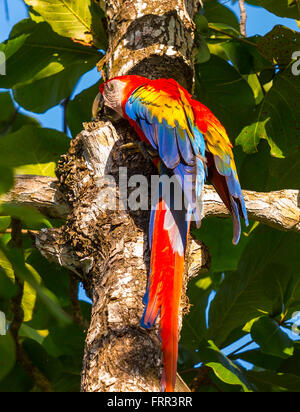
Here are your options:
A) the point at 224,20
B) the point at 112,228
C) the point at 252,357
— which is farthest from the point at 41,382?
the point at 224,20

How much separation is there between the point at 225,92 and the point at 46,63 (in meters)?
0.93

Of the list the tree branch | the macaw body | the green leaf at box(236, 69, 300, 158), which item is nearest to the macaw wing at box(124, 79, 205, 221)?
the macaw body

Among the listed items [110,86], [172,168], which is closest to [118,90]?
[110,86]

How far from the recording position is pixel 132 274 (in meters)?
1.57

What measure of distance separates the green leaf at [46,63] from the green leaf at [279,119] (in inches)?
33.9

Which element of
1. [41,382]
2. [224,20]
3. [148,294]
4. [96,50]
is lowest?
[41,382]

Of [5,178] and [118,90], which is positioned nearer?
[5,178]

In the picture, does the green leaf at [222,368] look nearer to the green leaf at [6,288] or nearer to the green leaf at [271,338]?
the green leaf at [271,338]

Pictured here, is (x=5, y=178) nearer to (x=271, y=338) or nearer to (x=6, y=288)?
(x=6, y=288)

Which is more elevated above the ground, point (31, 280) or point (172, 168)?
point (172, 168)

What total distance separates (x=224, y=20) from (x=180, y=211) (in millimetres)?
1749

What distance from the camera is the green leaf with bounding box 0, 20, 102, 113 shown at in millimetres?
2742

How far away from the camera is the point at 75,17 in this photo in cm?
260

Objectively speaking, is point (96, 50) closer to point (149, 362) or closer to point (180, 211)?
point (180, 211)
